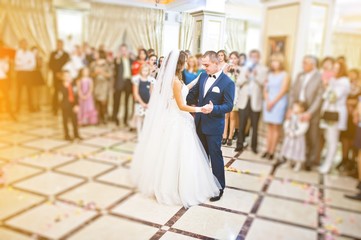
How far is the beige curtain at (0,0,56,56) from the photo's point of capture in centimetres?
748

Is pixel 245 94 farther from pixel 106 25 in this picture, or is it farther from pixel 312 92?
pixel 106 25

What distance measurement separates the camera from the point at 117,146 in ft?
15.7

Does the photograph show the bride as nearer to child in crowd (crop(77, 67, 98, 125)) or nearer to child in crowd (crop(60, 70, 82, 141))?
child in crowd (crop(60, 70, 82, 141))

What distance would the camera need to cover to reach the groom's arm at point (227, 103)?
23.1 inches

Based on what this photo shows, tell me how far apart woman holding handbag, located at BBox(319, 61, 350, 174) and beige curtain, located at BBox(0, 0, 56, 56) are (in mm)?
6368

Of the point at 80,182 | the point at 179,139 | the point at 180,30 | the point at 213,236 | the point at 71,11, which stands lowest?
the point at 80,182

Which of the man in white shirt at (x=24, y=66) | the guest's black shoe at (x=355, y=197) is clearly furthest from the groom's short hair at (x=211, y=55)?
the man in white shirt at (x=24, y=66)

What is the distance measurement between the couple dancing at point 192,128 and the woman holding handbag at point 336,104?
3731 millimetres

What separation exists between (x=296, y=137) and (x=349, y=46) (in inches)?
317

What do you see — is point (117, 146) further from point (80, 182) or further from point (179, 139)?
point (179, 139)

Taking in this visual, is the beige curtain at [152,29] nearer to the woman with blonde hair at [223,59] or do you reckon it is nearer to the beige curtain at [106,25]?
the woman with blonde hair at [223,59]

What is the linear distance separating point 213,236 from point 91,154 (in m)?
3.89

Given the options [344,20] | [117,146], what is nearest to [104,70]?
[117,146]

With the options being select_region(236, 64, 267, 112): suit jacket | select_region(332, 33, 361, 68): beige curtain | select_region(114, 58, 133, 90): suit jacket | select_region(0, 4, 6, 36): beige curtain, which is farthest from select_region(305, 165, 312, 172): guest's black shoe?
select_region(332, 33, 361, 68): beige curtain
